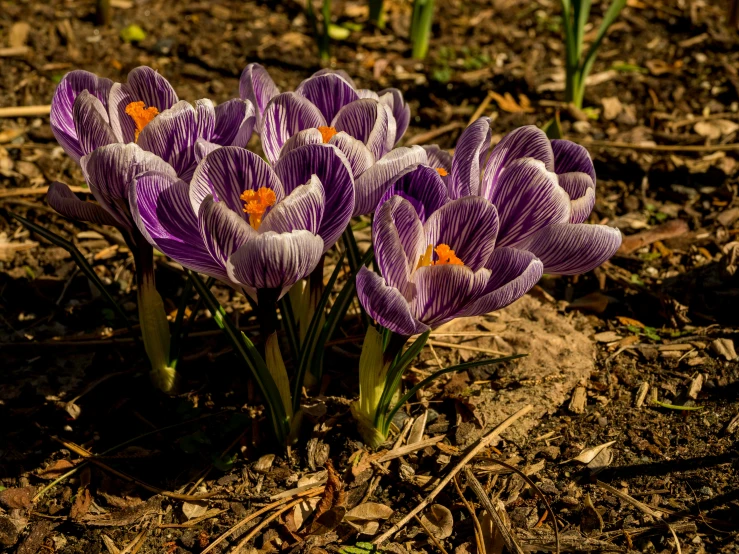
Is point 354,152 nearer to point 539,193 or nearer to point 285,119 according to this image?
point 285,119

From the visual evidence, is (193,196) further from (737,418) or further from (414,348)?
(737,418)

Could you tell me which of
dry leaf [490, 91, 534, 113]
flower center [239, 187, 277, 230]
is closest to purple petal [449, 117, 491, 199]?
flower center [239, 187, 277, 230]

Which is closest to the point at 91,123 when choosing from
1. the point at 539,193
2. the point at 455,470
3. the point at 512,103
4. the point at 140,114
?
the point at 140,114

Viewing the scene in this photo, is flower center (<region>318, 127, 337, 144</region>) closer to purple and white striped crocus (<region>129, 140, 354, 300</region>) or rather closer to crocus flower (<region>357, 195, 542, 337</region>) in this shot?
purple and white striped crocus (<region>129, 140, 354, 300</region>)

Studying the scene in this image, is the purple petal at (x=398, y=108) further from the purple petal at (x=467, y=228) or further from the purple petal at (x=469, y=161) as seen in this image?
the purple petal at (x=467, y=228)

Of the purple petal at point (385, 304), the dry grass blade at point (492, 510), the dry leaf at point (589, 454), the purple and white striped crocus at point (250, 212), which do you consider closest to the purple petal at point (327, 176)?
the purple and white striped crocus at point (250, 212)
